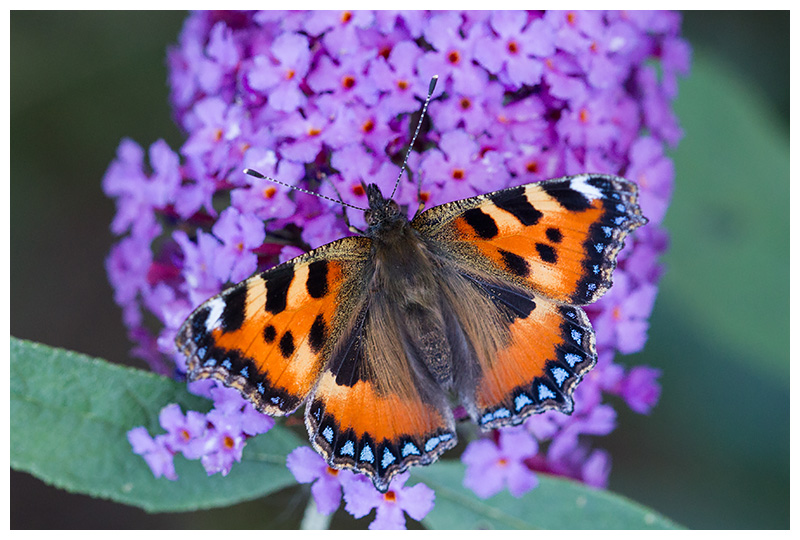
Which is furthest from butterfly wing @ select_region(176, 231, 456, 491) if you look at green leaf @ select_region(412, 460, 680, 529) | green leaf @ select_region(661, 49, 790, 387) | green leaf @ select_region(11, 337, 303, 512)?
green leaf @ select_region(661, 49, 790, 387)

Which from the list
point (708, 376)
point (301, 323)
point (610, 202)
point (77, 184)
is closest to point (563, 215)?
point (610, 202)

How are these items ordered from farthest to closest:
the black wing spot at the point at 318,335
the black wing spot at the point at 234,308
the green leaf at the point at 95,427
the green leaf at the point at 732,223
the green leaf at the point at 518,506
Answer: the green leaf at the point at 732,223 → the green leaf at the point at 518,506 → the green leaf at the point at 95,427 → the black wing spot at the point at 318,335 → the black wing spot at the point at 234,308

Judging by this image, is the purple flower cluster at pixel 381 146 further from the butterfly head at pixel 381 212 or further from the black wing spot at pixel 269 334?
the black wing spot at pixel 269 334

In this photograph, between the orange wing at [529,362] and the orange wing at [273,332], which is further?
the orange wing at [529,362]

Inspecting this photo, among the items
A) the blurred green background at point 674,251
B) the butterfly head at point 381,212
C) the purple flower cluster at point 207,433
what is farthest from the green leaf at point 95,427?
the blurred green background at point 674,251

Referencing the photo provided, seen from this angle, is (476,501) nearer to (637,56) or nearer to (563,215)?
(563,215)

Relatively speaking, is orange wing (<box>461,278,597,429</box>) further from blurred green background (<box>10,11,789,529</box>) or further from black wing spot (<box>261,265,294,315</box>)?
blurred green background (<box>10,11,789,529</box>)
